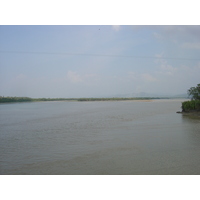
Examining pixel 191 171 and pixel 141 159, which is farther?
pixel 141 159

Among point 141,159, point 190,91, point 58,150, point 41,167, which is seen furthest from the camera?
point 190,91

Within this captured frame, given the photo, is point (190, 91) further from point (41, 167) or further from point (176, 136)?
point (41, 167)

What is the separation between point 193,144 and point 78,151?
270 cm

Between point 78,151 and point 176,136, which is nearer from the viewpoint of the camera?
point 78,151

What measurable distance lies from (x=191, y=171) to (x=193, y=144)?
200cm

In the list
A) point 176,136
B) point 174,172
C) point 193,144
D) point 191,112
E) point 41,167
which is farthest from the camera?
point 191,112

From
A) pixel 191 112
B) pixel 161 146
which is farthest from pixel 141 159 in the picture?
pixel 191 112

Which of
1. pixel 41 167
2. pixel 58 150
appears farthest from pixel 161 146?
pixel 41 167

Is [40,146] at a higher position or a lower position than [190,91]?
lower

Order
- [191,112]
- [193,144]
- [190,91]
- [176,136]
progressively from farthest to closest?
[190,91] → [191,112] → [176,136] → [193,144]

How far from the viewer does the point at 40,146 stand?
529cm

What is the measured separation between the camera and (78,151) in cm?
471

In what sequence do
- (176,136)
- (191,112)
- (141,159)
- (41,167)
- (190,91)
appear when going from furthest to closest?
(190,91) < (191,112) < (176,136) < (141,159) < (41,167)

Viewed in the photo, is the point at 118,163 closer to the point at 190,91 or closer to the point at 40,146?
the point at 40,146
